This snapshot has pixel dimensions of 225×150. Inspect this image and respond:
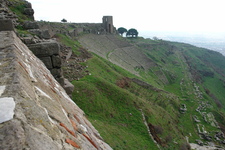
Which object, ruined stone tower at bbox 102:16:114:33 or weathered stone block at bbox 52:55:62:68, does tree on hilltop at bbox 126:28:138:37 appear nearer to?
ruined stone tower at bbox 102:16:114:33

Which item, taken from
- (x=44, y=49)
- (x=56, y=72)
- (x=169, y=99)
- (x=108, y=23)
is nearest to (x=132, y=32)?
(x=108, y=23)

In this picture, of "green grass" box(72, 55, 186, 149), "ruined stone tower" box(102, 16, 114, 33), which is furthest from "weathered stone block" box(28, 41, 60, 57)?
"ruined stone tower" box(102, 16, 114, 33)

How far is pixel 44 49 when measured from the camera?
802 centimetres

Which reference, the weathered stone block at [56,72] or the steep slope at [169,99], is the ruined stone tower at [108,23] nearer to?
the steep slope at [169,99]

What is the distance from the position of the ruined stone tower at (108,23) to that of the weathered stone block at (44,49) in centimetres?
6937

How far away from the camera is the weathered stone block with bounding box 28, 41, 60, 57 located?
25.9 ft

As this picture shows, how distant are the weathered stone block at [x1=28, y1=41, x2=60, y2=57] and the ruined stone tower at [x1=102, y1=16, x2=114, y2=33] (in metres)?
69.4

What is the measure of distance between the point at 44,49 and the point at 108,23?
2760 inches

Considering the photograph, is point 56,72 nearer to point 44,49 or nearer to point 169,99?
point 44,49

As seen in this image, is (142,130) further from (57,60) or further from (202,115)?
(202,115)

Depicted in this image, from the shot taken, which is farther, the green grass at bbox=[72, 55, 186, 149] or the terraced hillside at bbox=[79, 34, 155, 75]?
the terraced hillside at bbox=[79, 34, 155, 75]

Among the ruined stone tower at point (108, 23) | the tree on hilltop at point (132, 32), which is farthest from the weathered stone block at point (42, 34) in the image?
the tree on hilltop at point (132, 32)

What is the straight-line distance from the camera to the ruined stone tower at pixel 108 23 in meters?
74.6

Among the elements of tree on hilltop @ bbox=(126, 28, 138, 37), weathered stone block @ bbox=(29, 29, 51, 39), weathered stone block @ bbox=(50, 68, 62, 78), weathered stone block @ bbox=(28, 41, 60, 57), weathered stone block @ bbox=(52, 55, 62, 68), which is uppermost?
tree on hilltop @ bbox=(126, 28, 138, 37)
